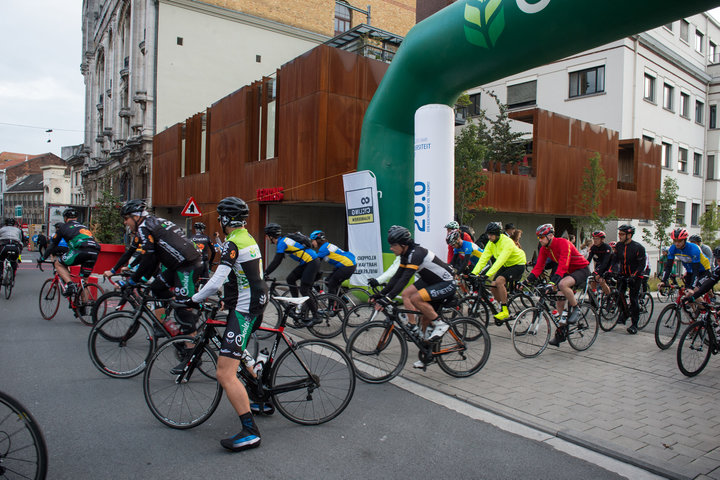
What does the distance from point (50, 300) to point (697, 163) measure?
1471 inches

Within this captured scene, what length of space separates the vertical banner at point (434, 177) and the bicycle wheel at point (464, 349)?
405 centimetres

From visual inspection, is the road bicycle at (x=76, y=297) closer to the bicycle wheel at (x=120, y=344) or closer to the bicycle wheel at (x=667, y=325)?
the bicycle wheel at (x=120, y=344)

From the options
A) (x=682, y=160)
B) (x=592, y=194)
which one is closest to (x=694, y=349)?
(x=592, y=194)

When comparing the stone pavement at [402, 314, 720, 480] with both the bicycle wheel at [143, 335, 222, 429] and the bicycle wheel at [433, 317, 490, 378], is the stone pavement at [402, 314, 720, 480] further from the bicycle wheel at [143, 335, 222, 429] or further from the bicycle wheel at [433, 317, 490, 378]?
the bicycle wheel at [143, 335, 222, 429]

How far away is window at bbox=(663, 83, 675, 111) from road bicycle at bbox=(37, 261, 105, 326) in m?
31.5

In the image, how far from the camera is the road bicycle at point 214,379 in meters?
4.43

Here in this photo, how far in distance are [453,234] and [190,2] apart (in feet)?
93.7

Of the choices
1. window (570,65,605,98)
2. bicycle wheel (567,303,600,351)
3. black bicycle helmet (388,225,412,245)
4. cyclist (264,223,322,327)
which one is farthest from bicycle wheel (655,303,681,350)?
window (570,65,605,98)

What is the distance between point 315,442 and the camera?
427 centimetres

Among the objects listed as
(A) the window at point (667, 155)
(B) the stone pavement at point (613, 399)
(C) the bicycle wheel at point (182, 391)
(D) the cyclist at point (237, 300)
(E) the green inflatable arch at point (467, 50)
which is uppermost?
(A) the window at point (667, 155)

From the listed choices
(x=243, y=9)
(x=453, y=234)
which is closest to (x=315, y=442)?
(x=453, y=234)

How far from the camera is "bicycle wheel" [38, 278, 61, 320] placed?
9.32 meters

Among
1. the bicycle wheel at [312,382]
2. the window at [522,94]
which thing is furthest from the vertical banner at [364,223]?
the window at [522,94]

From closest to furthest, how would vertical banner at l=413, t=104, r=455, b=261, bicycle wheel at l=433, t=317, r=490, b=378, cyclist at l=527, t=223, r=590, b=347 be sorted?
bicycle wheel at l=433, t=317, r=490, b=378 → cyclist at l=527, t=223, r=590, b=347 → vertical banner at l=413, t=104, r=455, b=261
